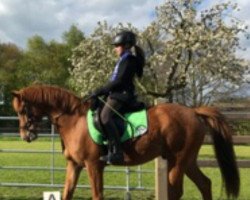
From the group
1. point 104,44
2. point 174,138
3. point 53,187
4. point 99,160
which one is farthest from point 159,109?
point 104,44

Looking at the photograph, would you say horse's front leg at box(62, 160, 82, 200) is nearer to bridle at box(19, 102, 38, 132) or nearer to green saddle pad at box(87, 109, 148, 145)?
green saddle pad at box(87, 109, 148, 145)

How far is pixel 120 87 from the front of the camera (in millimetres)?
6934

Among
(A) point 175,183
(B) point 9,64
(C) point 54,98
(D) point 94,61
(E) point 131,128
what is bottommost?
(A) point 175,183

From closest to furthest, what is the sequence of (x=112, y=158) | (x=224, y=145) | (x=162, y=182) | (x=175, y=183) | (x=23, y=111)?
(x=162, y=182)
(x=112, y=158)
(x=175, y=183)
(x=23, y=111)
(x=224, y=145)

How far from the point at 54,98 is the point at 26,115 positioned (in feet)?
1.44

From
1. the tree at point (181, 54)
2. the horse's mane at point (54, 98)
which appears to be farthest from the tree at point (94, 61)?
the horse's mane at point (54, 98)

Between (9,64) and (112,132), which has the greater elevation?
(9,64)

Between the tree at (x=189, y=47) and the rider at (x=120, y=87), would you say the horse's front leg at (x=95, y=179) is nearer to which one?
the rider at (x=120, y=87)

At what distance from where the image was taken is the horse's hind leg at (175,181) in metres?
6.93

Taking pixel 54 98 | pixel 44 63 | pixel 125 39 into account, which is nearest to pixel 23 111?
pixel 54 98

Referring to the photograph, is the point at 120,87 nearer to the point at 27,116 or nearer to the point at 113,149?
the point at 113,149

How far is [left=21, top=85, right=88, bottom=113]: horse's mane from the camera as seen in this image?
729 centimetres

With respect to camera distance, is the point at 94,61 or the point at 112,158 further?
the point at 94,61

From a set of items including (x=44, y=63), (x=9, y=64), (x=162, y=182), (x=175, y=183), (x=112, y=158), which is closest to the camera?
(x=162, y=182)
